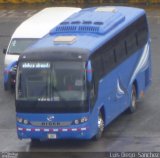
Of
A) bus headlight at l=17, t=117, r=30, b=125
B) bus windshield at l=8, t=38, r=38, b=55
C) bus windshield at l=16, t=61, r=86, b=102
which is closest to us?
bus windshield at l=16, t=61, r=86, b=102

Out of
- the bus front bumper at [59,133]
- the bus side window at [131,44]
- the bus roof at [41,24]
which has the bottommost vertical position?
the bus roof at [41,24]

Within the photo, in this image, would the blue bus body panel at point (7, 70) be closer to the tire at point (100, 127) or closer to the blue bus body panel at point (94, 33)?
the blue bus body panel at point (94, 33)

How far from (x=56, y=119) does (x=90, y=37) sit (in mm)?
2716

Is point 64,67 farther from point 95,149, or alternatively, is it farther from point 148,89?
point 148,89

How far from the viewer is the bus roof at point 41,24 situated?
2933cm

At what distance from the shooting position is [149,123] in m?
24.5

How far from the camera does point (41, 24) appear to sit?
2994cm

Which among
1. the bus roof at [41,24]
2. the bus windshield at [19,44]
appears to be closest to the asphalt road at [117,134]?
the bus windshield at [19,44]

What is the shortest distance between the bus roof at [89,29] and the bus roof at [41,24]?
3.29 metres

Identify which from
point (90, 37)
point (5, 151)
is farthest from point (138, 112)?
point (5, 151)

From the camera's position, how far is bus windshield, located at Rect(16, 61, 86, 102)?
2195 cm

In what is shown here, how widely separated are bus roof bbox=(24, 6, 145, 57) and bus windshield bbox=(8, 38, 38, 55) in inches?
129

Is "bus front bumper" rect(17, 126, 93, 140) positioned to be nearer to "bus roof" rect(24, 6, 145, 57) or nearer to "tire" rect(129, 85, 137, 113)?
"bus roof" rect(24, 6, 145, 57)

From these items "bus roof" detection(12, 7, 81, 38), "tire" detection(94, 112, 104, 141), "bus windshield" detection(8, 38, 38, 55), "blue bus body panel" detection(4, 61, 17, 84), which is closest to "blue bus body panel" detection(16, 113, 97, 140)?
"tire" detection(94, 112, 104, 141)
